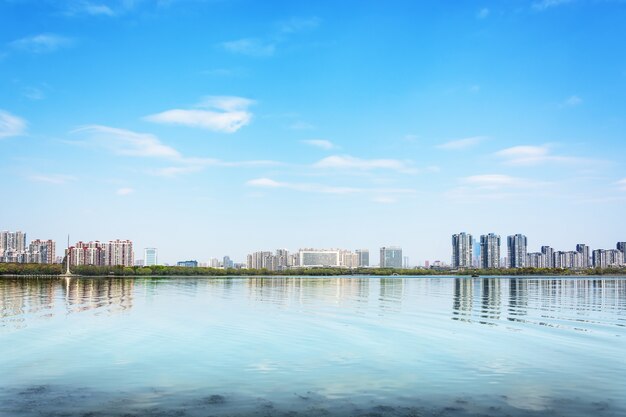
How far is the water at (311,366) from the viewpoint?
17.4 meters

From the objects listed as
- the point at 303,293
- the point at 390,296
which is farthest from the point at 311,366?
the point at 303,293

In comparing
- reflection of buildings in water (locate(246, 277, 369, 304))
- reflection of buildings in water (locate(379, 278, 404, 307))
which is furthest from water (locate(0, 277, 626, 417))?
reflection of buildings in water (locate(246, 277, 369, 304))

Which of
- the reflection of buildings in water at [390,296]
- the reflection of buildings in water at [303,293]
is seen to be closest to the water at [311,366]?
the reflection of buildings in water at [390,296]

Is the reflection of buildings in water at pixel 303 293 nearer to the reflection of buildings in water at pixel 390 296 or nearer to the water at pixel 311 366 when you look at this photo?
the reflection of buildings in water at pixel 390 296

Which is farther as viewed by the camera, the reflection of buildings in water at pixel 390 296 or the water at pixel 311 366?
the reflection of buildings in water at pixel 390 296

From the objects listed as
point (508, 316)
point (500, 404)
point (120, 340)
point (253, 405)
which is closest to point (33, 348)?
point (120, 340)

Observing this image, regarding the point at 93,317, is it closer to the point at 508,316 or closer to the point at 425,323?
the point at 425,323

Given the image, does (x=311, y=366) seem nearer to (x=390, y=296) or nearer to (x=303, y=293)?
(x=390, y=296)

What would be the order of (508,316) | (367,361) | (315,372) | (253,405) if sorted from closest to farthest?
(253,405)
(315,372)
(367,361)
(508,316)

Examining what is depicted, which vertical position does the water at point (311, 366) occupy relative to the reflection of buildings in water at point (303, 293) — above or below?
above

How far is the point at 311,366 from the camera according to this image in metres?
24.4

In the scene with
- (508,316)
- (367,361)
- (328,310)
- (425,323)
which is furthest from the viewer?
(328,310)

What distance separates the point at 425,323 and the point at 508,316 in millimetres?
10544

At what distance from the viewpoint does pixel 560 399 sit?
1858 centimetres
